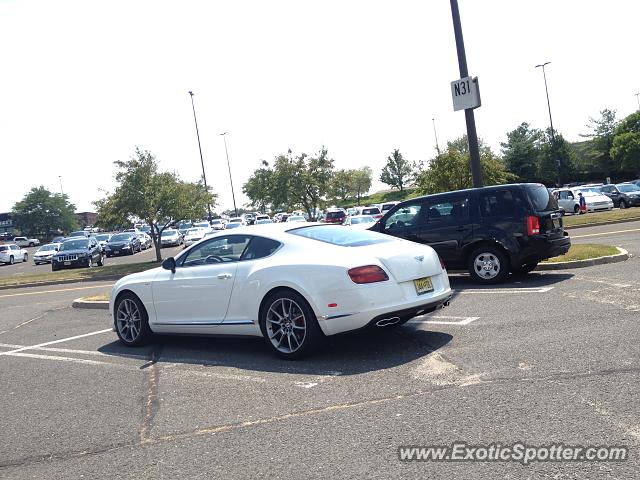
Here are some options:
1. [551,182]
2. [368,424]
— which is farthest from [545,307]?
[551,182]

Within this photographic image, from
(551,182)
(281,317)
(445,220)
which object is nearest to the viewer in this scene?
(281,317)

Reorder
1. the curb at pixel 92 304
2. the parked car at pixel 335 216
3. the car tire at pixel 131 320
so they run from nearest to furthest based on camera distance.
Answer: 1. the car tire at pixel 131 320
2. the curb at pixel 92 304
3. the parked car at pixel 335 216

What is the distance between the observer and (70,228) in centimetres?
9688

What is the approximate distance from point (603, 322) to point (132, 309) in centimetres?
587

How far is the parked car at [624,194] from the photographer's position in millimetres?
36938

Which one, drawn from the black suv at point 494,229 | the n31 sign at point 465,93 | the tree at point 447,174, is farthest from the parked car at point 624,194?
the black suv at point 494,229

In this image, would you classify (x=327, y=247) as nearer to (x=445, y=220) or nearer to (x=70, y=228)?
(x=445, y=220)

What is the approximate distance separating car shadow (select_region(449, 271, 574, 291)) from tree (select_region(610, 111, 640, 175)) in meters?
57.3

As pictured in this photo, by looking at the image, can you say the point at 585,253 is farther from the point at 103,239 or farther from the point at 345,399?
the point at 103,239

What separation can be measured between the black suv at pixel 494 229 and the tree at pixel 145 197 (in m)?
18.2

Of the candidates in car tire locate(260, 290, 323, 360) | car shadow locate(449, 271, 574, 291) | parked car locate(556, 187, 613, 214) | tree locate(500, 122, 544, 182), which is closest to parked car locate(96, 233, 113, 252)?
parked car locate(556, 187, 613, 214)

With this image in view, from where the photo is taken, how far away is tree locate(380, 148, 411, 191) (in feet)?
329

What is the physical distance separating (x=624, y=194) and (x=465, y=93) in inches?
1114

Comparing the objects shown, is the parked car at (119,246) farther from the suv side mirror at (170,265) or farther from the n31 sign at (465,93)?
the suv side mirror at (170,265)
